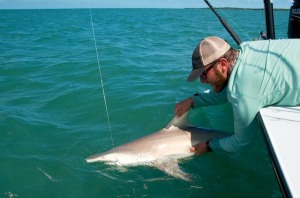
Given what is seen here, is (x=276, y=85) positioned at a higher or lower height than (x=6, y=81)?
higher

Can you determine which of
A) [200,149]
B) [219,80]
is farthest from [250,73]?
[200,149]

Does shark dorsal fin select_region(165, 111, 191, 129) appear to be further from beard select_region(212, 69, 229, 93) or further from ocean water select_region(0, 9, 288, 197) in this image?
beard select_region(212, 69, 229, 93)

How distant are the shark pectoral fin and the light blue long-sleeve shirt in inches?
54.5

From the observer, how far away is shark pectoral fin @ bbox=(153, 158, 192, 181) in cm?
446

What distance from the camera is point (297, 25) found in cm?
616

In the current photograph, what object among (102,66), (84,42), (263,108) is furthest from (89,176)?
(84,42)

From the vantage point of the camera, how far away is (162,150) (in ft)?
15.5

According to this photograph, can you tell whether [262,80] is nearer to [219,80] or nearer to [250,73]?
[250,73]

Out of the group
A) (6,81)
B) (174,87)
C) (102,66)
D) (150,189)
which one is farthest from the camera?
(102,66)

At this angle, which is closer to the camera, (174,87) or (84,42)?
(174,87)

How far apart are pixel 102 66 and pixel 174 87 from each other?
3.53m

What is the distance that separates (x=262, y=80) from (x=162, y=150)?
82.8 inches

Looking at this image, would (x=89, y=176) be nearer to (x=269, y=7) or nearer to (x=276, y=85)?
(x=276, y=85)

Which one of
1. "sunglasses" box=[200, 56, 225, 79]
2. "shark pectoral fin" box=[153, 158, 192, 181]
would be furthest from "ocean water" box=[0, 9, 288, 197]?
"sunglasses" box=[200, 56, 225, 79]
